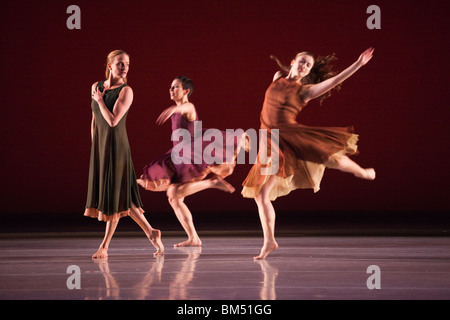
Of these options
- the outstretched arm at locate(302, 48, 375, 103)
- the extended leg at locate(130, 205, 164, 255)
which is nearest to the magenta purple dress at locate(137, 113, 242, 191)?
the extended leg at locate(130, 205, 164, 255)

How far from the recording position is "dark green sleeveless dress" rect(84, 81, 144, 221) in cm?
450

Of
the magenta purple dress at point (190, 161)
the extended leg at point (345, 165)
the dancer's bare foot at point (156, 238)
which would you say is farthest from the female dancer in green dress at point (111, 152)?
the extended leg at point (345, 165)

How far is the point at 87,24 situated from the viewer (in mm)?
8484

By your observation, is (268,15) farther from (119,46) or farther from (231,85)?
(119,46)

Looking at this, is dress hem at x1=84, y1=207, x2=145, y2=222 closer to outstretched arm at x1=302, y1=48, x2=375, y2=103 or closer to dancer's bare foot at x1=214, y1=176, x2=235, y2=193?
dancer's bare foot at x1=214, y1=176, x2=235, y2=193

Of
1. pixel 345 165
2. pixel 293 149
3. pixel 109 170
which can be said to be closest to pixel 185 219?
pixel 109 170

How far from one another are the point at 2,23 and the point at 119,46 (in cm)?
138

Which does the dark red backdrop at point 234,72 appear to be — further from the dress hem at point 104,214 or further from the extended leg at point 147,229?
the dress hem at point 104,214

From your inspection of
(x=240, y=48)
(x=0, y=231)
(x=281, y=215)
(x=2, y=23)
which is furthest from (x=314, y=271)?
(x=2, y=23)

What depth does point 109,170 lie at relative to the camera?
450cm

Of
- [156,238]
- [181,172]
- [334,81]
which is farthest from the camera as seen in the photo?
[181,172]

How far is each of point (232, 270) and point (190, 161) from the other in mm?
1727

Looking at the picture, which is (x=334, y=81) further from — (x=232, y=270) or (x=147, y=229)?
Answer: (x=147, y=229)

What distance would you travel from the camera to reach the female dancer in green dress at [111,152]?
177 inches
